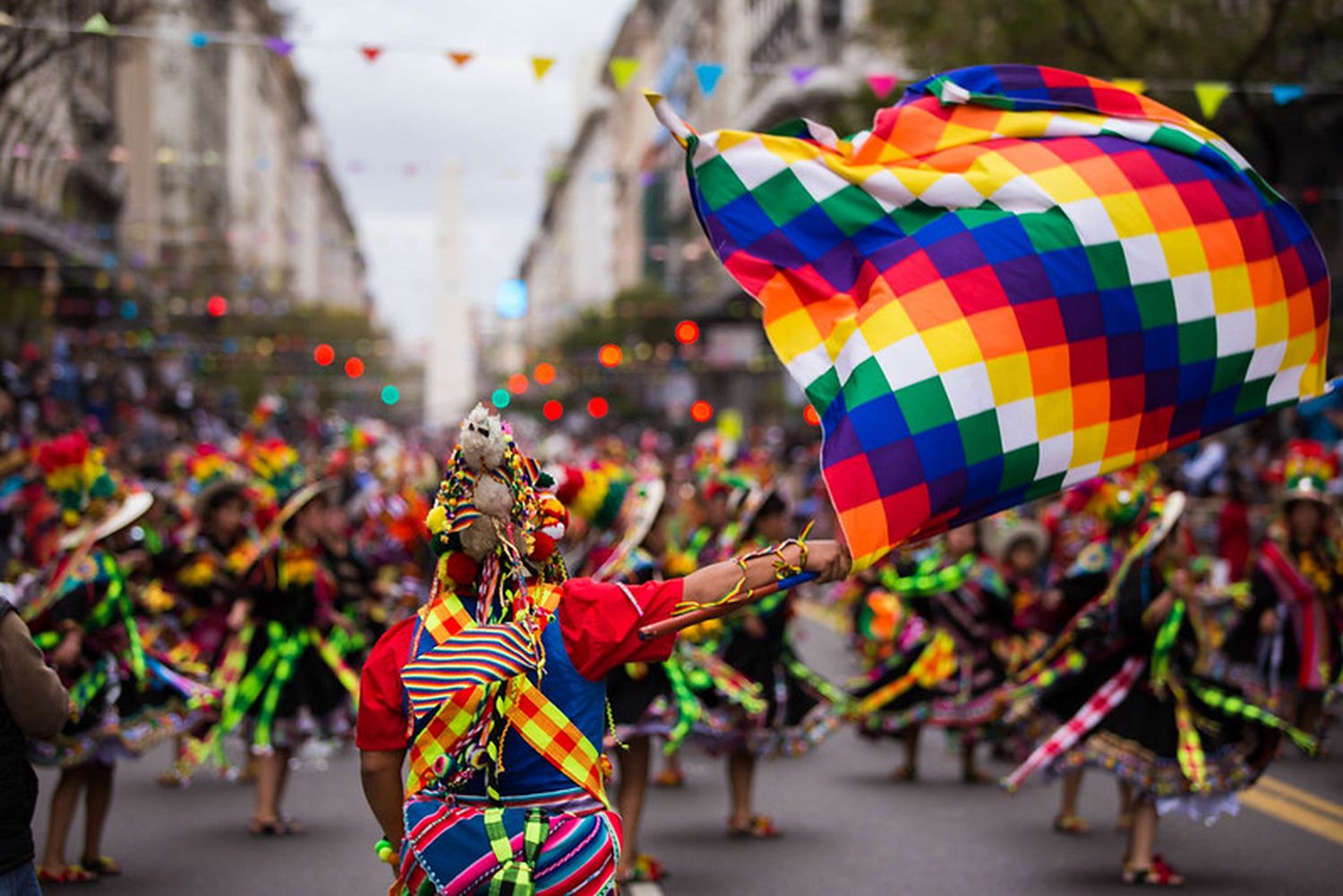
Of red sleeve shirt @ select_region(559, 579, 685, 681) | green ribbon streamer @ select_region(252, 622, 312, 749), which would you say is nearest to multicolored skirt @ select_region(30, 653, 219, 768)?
green ribbon streamer @ select_region(252, 622, 312, 749)

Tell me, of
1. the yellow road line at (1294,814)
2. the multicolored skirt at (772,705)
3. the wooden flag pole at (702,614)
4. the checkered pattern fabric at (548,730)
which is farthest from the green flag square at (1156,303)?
the yellow road line at (1294,814)

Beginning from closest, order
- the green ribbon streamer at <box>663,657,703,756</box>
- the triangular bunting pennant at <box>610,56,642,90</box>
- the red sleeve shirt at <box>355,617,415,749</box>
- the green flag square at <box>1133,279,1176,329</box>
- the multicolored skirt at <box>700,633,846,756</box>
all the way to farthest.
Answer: the red sleeve shirt at <box>355,617,415,749</box>, the green flag square at <box>1133,279,1176,329</box>, the green ribbon streamer at <box>663,657,703,756</box>, the multicolored skirt at <box>700,633,846,756</box>, the triangular bunting pennant at <box>610,56,642,90</box>

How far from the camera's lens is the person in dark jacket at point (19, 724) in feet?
15.1

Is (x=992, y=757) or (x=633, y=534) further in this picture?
(x=992, y=757)

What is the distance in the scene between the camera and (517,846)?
439 cm

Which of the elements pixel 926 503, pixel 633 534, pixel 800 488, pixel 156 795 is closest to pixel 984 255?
pixel 926 503

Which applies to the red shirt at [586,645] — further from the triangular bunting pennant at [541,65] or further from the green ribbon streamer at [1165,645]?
the triangular bunting pennant at [541,65]

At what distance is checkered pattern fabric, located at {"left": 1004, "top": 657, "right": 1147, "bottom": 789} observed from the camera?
8.50 meters

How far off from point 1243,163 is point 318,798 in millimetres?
6780

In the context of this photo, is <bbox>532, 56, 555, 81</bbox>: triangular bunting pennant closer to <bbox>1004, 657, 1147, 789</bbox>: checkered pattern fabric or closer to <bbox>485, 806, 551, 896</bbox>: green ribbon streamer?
<bbox>1004, 657, 1147, 789</bbox>: checkered pattern fabric

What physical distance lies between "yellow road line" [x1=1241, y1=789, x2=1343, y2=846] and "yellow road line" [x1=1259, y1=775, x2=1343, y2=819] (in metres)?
0.08

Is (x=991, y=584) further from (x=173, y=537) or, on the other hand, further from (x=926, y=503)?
(x=926, y=503)

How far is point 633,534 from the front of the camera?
28.9 ft

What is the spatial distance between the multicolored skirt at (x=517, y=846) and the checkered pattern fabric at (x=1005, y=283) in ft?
3.30
